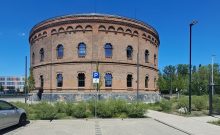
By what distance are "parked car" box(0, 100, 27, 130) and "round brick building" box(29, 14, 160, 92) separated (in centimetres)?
2383

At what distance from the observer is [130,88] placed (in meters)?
40.1

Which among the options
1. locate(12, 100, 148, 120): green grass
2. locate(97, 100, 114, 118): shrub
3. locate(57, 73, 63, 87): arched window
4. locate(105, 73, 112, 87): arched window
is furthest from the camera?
locate(57, 73, 63, 87): arched window

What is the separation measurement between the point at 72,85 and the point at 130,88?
8077 mm

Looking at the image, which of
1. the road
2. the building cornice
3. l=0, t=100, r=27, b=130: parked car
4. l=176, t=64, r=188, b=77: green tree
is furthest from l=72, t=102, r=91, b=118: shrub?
l=176, t=64, r=188, b=77: green tree

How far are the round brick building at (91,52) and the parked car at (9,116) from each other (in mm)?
23829

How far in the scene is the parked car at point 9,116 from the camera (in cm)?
1219

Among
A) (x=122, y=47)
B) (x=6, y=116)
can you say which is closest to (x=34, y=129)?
(x=6, y=116)

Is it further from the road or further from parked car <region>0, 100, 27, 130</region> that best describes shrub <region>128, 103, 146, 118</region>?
parked car <region>0, 100, 27, 130</region>

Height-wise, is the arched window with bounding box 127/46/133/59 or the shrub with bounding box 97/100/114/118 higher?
the arched window with bounding box 127/46/133/59

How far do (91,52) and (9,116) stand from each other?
2618cm

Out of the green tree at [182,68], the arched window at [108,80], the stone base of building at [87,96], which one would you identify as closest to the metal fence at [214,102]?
the stone base of building at [87,96]

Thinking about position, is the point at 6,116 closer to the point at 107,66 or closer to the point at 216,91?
the point at 216,91

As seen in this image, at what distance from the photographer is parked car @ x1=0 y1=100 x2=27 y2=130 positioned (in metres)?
12.2

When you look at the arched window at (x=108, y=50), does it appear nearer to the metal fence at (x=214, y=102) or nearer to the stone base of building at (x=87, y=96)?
the stone base of building at (x=87, y=96)
